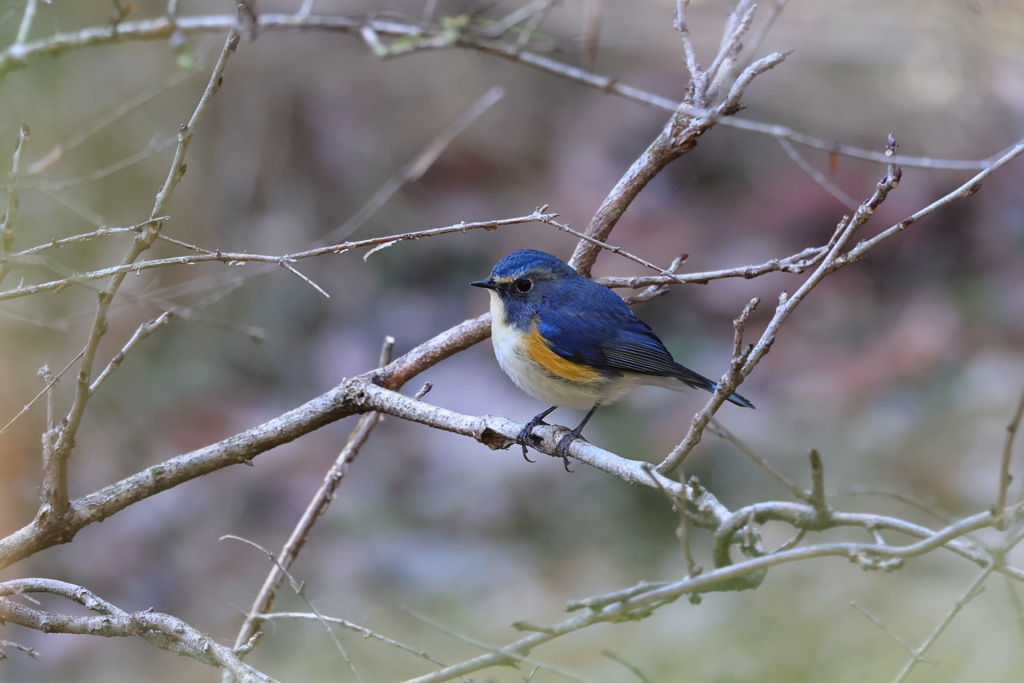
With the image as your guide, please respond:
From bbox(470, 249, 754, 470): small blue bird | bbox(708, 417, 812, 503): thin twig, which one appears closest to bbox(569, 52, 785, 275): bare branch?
bbox(470, 249, 754, 470): small blue bird

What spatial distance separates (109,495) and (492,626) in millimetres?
2974

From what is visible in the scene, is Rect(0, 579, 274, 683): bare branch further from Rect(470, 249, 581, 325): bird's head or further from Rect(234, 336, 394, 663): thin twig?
Rect(470, 249, 581, 325): bird's head

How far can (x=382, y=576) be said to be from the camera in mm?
5469

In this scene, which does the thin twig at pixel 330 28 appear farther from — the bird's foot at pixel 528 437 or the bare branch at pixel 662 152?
the bird's foot at pixel 528 437

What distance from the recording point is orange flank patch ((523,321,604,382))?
11.4 feet

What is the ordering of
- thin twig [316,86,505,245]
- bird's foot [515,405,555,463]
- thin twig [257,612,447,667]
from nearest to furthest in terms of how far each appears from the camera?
1. thin twig [257,612,447,667]
2. bird's foot [515,405,555,463]
3. thin twig [316,86,505,245]

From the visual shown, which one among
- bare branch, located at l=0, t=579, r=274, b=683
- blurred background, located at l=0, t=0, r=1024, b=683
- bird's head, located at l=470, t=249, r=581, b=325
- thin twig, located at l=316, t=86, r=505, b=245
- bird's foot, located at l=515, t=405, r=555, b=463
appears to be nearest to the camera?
bare branch, located at l=0, t=579, r=274, b=683

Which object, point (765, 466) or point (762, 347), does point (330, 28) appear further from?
point (765, 466)

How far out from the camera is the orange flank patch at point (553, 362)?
11.4 feet

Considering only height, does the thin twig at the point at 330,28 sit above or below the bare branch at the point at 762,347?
above

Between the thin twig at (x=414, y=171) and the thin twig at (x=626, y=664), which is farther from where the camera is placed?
the thin twig at (x=414, y=171)

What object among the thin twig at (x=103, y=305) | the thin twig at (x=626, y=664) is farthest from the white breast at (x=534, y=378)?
the thin twig at (x=626, y=664)

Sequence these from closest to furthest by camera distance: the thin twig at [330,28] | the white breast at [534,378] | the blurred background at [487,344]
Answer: the thin twig at [330,28]
the white breast at [534,378]
the blurred background at [487,344]

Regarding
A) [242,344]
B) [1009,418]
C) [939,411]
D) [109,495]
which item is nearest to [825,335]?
[939,411]
